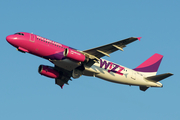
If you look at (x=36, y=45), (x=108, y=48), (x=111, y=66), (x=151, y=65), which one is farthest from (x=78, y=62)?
(x=151, y=65)

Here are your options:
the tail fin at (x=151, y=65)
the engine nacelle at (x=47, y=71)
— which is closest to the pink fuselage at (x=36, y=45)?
the engine nacelle at (x=47, y=71)

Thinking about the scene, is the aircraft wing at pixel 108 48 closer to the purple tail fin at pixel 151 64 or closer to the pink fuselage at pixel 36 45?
the pink fuselage at pixel 36 45

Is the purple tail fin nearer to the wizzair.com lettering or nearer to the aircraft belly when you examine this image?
the aircraft belly

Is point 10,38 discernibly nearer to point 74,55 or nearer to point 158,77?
point 74,55

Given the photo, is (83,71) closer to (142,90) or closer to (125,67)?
(125,67)

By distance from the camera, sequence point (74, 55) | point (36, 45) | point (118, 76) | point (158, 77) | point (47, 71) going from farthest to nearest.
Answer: point (47, 71) < point (158, 77) < point (118, 76) < point (36, 45) < point (74, 55)

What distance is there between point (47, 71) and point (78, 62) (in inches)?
268

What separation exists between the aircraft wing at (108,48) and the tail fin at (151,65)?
414 inches

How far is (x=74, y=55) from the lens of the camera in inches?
1442

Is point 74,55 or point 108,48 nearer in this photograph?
point 74,55

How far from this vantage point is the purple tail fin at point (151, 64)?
46.8 meters

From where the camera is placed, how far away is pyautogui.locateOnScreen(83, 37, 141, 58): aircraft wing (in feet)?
115

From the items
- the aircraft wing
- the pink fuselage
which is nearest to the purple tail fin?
the aircraft wing

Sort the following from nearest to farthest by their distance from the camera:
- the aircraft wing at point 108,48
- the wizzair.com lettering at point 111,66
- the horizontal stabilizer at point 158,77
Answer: the aircraft wing at point 108,48 < the wizzair.com lettering at point 111,66 < the horizontal stabilizer at point 158,77
